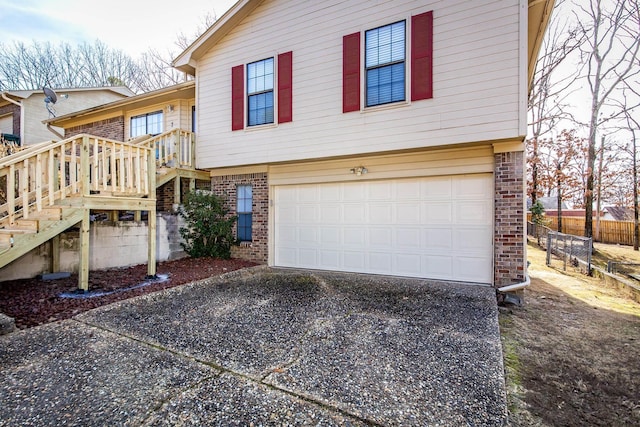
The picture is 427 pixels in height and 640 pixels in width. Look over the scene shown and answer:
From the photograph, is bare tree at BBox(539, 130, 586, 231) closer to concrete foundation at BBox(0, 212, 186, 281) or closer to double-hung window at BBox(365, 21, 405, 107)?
double-hung window at BBox(365, 21, 405, 107)

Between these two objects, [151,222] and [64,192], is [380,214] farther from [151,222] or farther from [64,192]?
[64,192]

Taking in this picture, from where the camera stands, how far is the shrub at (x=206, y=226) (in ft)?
26.5

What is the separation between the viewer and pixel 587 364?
3.17 metres

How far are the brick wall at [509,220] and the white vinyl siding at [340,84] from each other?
25.4 inches

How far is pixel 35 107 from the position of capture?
14148 millimetres

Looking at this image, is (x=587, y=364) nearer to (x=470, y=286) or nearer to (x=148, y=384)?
(x=470, y=286)

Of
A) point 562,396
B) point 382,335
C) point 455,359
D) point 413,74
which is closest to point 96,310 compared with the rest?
point 382,335

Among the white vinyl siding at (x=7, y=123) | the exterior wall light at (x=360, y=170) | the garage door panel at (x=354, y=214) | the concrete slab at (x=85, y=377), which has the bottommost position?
the concrete slab at (x=85, y=377)

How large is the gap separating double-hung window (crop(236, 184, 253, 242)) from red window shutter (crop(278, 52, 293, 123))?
2.20 m

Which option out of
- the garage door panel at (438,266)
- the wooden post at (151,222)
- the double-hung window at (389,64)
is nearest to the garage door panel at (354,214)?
the garage door panel at (438,266)

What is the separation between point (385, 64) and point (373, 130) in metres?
1.30

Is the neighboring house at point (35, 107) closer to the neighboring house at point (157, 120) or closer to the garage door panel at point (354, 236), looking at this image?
the neighboring house at point (157, 120)

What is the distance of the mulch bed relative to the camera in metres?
4.07

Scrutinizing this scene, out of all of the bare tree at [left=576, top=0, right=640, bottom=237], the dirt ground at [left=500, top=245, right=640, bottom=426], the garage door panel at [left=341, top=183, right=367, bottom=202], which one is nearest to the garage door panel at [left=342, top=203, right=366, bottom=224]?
the garage door panel at [left=341, top=183, right=367, bottom=202]
